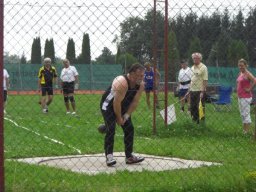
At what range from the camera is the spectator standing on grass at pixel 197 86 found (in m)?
12.5

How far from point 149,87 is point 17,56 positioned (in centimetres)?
1099

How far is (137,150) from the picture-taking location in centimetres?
973

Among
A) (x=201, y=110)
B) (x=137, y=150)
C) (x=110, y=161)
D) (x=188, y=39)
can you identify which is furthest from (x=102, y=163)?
(x=201, y=110)

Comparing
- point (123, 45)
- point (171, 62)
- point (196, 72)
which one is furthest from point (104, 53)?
point (196, 72)

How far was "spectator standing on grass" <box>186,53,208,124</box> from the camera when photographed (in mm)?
12503

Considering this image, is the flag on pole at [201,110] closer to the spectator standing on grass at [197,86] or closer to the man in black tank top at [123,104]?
the spectator standing on grass at [197,86]

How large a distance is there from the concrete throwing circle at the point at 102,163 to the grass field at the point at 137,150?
1.08 ft

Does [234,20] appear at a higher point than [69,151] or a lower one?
higher

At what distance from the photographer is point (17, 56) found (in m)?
5.82

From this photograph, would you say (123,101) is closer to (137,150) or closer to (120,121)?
(120,121)

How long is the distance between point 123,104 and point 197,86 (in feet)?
16.6

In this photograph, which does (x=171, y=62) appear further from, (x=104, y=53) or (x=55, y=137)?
(x=104, y=53)

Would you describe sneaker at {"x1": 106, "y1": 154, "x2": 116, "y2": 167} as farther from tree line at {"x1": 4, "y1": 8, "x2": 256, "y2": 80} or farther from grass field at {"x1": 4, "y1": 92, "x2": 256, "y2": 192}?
tree line at {"x1": 4, "y1": 8, "x2": 256, "y2": 80}

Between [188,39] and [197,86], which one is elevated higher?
[188,39]
